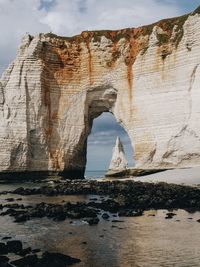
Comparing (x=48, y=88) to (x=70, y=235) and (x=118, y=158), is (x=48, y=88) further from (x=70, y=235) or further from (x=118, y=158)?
(x=70, y=235)

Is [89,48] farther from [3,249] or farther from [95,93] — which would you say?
[3,249]

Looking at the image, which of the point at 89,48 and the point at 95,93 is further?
the point at 89,48

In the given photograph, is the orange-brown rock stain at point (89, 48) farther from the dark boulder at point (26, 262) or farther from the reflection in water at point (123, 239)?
the dark boulder at point (26, 262)

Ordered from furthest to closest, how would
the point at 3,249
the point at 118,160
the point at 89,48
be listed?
the point at 89,48
the point at 118,160
the point at 3,249

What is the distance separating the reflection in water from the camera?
1015 cm

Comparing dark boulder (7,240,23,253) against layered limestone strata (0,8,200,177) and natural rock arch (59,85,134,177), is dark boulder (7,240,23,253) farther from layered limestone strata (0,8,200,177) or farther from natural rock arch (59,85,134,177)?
natural rock arch (59,85,134,177)

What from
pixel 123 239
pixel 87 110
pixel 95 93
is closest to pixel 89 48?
pixel 95 93

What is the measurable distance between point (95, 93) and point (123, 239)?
28934 mm

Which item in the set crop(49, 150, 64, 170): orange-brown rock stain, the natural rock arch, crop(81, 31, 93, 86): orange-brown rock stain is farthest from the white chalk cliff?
crop(81, 31, 93, 86): orange-brown rock stain

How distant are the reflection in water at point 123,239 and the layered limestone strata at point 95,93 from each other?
19070 mm

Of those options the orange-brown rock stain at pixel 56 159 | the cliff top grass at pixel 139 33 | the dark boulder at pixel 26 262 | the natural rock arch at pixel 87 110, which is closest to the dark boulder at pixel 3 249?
the dark boulder at pixel 26 262

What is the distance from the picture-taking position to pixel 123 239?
12.3 meters

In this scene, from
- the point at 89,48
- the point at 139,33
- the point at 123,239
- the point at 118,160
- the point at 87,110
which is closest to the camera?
the point at 123,239

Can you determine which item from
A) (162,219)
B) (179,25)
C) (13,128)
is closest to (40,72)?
(13,128)
